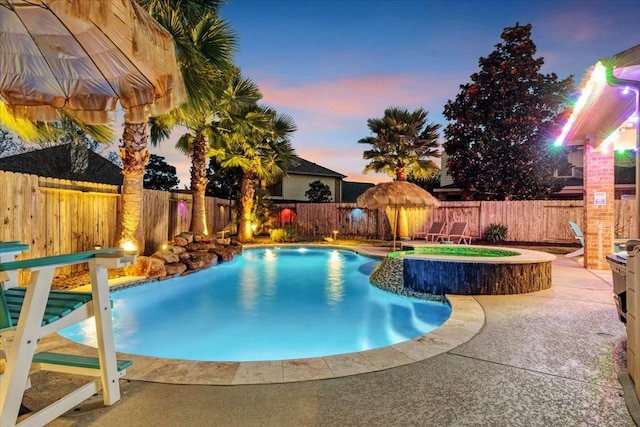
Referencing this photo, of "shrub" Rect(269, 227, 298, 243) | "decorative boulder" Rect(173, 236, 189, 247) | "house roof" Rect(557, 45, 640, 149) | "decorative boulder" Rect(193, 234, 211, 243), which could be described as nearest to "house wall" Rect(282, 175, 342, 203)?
"shrub" Rect(269, 227, 298, 243)

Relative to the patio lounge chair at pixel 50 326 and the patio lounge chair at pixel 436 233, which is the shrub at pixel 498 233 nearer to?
the patio lounge chair at pixel 436 233

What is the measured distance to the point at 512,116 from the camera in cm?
1766

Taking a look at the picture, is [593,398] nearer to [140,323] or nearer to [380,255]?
[140,323]

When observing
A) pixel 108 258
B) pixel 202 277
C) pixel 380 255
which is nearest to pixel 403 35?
pixel 380 255

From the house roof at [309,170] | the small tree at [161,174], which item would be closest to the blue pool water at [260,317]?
the house roof at [309,170]

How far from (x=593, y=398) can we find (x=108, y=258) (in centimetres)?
345

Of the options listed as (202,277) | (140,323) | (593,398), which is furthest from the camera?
(202,277)

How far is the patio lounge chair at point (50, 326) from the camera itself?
76.0 inches

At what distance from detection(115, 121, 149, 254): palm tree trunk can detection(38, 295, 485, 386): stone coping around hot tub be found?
5007 millimetres

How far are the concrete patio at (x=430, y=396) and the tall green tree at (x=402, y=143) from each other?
45.2 ft

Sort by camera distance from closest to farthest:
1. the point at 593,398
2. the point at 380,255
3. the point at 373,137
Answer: the point at 593,398, the point at 380,255, the point at 373,137

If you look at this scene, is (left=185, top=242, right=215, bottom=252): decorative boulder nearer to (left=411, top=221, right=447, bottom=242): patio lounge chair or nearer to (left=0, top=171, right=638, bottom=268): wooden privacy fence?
(left=0, top=171, right=638, bottom=268): wooden privacy fence

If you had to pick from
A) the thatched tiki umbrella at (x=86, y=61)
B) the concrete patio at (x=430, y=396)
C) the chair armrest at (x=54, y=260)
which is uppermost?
the thatched tiki umbrella at (x=86, y=61)

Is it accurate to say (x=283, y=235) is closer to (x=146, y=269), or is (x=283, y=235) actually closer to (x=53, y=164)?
(x=146, y=269)
